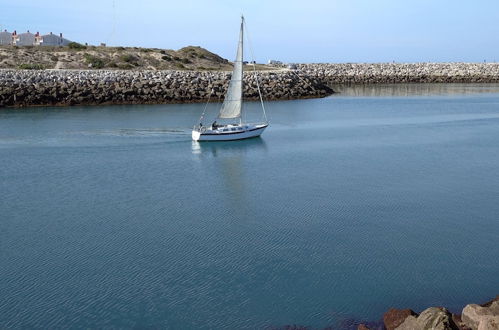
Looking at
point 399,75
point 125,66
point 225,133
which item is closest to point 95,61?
point 125,66

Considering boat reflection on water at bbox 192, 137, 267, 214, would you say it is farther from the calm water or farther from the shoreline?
the shoreline

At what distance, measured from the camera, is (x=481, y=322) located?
1041cm

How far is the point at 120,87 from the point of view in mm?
56500

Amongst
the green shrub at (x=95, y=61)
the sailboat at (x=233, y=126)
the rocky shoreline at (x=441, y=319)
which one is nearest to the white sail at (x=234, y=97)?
the sailboat at (x=233, y=126)

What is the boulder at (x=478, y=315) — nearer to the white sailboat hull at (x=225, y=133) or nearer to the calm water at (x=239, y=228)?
the calm water at (x=239, y=228)

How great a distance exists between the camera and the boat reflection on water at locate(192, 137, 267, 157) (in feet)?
110

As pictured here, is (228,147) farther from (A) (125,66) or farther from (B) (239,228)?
(A) (125,66)

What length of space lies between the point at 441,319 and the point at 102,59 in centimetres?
6880

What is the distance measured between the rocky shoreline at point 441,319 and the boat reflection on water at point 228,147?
21.8m

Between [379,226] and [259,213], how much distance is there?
176 inches

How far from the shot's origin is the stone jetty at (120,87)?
53.0 metres

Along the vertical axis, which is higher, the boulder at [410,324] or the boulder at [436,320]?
the boulder at [436,320]

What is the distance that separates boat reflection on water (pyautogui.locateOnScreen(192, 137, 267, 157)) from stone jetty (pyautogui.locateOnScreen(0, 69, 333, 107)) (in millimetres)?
21423

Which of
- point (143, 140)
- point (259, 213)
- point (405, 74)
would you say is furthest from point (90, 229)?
point (405, 74)
